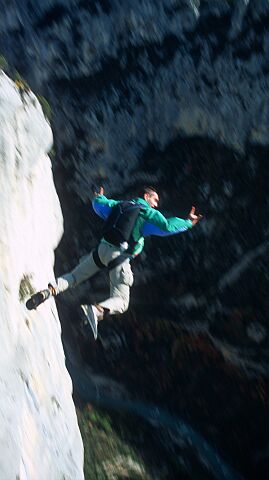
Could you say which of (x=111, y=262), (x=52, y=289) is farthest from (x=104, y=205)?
(x=52, y=289)

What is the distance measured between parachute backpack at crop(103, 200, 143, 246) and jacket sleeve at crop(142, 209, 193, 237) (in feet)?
0.94

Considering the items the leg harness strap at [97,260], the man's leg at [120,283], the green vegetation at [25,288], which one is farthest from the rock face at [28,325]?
the man's leg at [120,283]

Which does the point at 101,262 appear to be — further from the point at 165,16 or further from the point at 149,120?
the point at 165,16

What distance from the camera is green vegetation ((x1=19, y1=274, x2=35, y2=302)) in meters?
9.31

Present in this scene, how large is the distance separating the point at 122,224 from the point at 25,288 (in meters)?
2.38

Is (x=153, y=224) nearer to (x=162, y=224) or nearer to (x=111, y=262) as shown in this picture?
(x=162, y=224)

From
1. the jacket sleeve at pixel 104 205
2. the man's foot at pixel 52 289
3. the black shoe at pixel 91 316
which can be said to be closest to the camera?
the black shoe at pixel 91 316

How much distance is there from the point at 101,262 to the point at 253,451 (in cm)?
701

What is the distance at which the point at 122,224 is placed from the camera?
35.1 ft

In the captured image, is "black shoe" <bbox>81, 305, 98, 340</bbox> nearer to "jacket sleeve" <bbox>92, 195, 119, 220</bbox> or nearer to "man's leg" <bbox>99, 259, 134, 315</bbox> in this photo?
"man's leg" <bbox>99, 259, 134, 315</bbox>

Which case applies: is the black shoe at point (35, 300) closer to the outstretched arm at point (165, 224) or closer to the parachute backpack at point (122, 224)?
the parachute backpack at point (122, 224)

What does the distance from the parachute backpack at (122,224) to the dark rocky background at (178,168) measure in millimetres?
3406

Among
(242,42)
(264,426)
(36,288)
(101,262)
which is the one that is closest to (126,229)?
(101,262)

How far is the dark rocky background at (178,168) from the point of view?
531 inches
